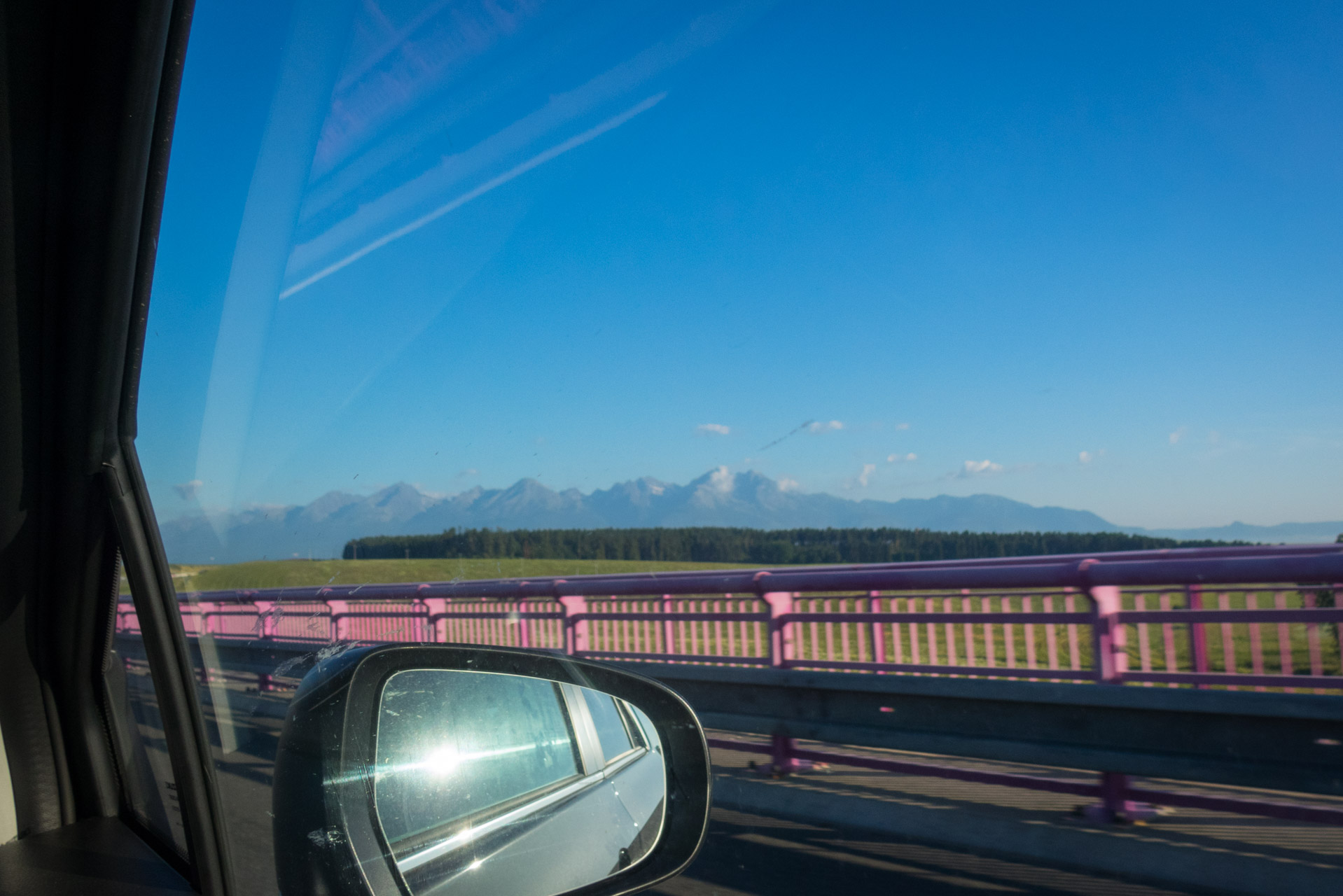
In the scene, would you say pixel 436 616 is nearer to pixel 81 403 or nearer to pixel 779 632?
pixel 81 403

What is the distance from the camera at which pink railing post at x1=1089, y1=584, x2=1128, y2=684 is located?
11.2 ft

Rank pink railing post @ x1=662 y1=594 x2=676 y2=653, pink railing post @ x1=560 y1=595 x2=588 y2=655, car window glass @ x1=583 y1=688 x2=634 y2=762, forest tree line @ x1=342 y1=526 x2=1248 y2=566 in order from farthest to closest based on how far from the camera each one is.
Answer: pink railing post @ x1=662 y1=594 x2=676 y2=653, pink railing post @ x1=560 y1=595 x2=588 y2=655, forest tree line @ x1=342 y1=526 x2=1248 y2=566, car window glass @ x1=583 y1=688 x2=634 y2=762

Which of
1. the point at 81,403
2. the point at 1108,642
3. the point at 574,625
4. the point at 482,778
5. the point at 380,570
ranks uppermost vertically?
the point at 81,403

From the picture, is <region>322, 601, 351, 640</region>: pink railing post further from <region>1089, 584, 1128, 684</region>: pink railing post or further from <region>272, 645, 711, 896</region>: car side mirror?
<region>1089, 584, 1128, 684</region>: pink railing post

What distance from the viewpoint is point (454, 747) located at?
5.08 feet

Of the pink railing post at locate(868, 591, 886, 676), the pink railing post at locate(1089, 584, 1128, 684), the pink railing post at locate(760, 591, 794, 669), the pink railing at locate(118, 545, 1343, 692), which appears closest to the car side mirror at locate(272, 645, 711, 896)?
the pink railing at locate(118, 545, 1343, 692)

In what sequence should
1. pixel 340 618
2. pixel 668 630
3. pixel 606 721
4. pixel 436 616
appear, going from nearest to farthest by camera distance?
pixel 606 721 → pixel 340 618 → pixel 436 616 → pixel 668 630

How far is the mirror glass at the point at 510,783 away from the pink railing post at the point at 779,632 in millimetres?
1407

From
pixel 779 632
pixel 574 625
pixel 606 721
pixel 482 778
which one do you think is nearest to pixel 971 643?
pixel 779 632

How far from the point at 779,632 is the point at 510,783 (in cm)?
192

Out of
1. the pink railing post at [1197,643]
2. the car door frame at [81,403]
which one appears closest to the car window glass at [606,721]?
the car door frame at [81,403]

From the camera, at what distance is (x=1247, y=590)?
246cm

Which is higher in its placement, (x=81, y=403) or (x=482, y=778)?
(x=81, y=403)

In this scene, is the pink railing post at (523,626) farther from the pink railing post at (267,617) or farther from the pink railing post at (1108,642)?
the pink railing post at (1108,642)
